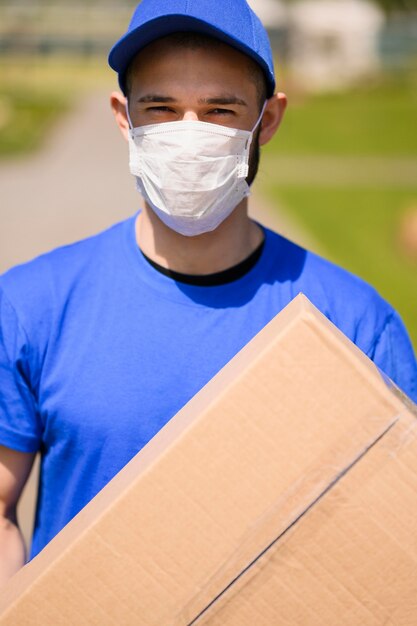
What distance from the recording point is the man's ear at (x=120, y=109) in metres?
2.47

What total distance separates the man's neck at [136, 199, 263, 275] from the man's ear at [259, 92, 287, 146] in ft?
0.71

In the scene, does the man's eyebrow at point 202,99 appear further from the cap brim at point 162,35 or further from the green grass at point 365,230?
the green grass at point 365,230

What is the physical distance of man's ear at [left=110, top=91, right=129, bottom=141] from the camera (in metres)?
2.47

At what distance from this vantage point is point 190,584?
171 cm

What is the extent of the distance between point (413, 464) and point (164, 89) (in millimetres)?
1037

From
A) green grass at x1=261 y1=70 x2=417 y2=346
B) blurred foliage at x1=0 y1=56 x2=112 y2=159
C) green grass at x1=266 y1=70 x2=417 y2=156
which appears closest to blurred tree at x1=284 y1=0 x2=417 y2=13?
blurred foliage at x1=0 y1=56 x2=112 y2=159

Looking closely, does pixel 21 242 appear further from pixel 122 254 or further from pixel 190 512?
pixel 190 512

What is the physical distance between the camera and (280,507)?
1.70 metres

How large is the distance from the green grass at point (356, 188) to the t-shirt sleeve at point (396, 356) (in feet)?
3.56

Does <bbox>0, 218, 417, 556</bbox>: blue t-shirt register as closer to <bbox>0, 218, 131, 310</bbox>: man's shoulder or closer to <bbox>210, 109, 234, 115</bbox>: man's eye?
<bbox>0, 218, 131, 310</bbox>: man's shoulder

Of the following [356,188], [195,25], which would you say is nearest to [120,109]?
[195,25]

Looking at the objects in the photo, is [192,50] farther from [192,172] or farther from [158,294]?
[158,294]

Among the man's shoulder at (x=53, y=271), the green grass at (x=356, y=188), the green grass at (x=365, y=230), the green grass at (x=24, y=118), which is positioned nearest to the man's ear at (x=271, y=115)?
the man's shoulder at (x=53, y=271)

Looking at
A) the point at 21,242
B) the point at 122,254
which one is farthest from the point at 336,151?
the point at 122,254
